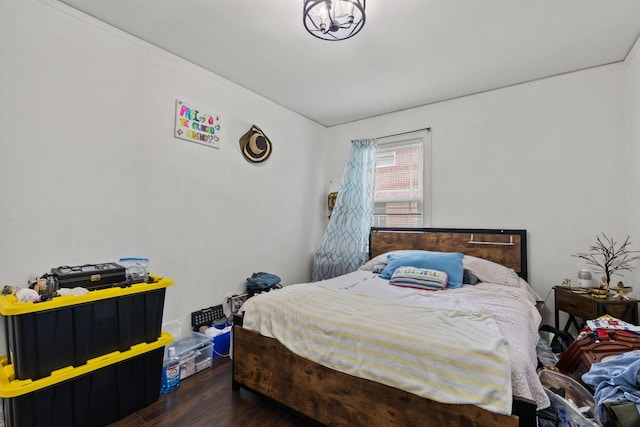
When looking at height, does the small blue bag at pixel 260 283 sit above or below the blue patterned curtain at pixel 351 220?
below

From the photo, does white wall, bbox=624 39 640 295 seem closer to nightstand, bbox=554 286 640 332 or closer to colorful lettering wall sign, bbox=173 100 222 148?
nightstand, bbox=554 286 640 332

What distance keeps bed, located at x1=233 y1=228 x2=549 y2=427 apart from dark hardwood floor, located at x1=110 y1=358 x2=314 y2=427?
11 cm

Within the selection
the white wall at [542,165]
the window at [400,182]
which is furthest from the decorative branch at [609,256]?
the window at [400,182]

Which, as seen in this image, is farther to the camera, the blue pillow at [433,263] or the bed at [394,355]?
the blue pillow at [433,263]

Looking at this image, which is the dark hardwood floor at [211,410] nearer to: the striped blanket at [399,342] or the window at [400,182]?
the striped blanket at [399,342]

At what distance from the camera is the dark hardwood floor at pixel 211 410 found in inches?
68.6

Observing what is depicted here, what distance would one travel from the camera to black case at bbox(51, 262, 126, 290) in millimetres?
1684

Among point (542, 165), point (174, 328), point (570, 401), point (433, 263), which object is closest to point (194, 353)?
point (174, 328)

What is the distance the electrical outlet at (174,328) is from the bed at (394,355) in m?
0.85

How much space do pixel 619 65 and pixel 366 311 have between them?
123 inches

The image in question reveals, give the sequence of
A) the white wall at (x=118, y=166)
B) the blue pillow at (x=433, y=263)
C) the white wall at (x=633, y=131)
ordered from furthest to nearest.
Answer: the blue pillow at (x=433, y=263) < the white wall at (x=633, y=131) < the white wall at (x=118, y=166)

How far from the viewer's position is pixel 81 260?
2035 millimetres

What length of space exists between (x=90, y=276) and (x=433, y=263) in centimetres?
260

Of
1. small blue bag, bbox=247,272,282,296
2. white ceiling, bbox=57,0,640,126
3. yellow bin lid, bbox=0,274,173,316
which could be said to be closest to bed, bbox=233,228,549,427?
yellow bin lid, bbox=0,274,173,316
